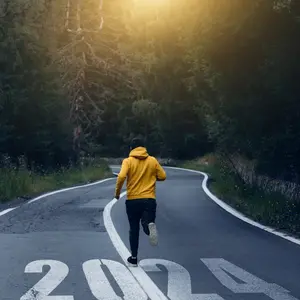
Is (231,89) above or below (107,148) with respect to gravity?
above

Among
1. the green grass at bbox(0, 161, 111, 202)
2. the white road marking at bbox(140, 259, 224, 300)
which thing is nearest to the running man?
the white road marking at bbox(140, 259, 224, 300)

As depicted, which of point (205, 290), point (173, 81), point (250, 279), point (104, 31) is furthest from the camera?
point (173, 81)

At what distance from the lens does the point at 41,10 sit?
4909 centimetres

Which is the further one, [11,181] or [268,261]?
[11,181]

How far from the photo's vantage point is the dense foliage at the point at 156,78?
651 inches

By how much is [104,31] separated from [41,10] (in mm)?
4463

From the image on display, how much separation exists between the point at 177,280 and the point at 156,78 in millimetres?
59416

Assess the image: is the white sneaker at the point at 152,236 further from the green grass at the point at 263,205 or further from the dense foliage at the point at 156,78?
the dense foliage at the point at 156,78

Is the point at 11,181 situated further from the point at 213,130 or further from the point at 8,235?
the point at 8,235

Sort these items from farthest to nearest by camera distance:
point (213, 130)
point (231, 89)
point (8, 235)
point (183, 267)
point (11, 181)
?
point (213, 130) < point (11, 181) < point (231, 89) < point (8, 235) < point (183, 267)

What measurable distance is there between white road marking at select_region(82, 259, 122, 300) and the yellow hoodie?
116 centimetres

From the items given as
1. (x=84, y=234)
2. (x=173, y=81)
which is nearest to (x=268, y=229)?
(x=84, y=234)

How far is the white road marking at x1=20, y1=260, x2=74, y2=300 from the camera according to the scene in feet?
29.3

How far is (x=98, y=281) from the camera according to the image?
9.92 metres
